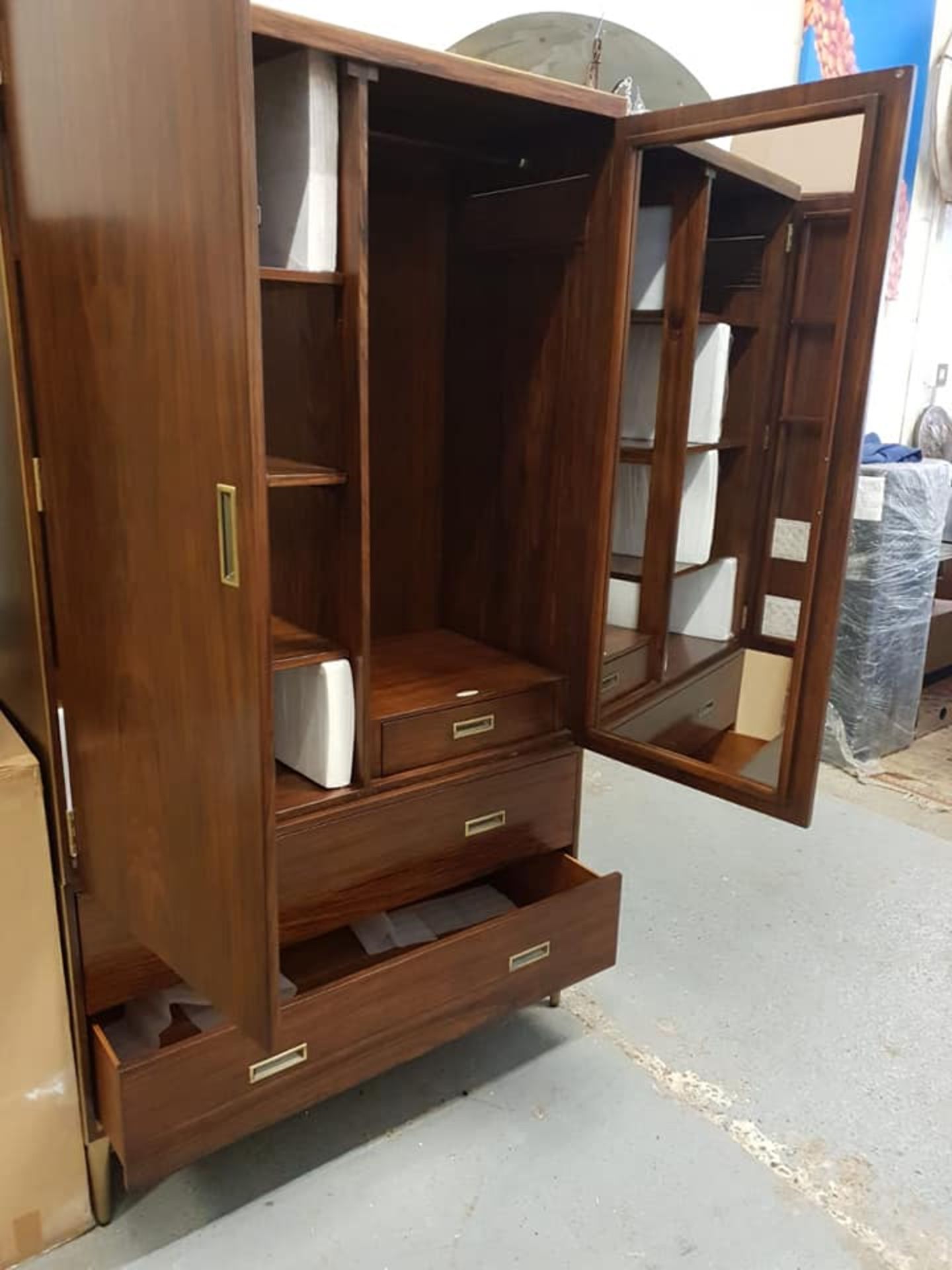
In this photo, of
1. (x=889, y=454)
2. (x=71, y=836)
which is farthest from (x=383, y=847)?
(x=889, y=454)

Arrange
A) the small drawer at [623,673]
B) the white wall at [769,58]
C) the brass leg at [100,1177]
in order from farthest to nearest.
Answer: the white wall at [769,58], the small drawer at [623,673], the brass leg at [100,1177]

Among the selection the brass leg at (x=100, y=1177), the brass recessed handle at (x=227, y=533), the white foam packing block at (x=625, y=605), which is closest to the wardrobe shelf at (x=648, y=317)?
the white foam packing block at (x=625, y=605)

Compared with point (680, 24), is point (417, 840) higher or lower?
lower

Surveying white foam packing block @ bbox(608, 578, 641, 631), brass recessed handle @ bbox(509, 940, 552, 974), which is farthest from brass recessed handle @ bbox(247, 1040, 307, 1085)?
white foam packing block @ bbox(608, 578, 641, 631)

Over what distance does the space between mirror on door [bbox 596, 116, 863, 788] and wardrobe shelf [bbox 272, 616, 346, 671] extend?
55 cm

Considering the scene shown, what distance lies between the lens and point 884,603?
3246 mm

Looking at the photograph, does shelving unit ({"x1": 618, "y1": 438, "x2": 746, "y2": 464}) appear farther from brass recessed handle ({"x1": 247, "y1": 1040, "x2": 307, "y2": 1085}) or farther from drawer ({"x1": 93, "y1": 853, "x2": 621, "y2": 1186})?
brass recessed handle ({"x1": 247, "y1": 1040, "x2": 307, "y2": 1085})

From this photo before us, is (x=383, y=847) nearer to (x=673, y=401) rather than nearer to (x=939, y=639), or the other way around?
(x=673, y=401)

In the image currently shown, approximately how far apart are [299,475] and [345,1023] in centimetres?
81

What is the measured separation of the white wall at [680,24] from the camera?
207cm

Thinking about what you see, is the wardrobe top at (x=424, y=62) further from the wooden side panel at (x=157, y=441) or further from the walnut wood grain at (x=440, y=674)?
the walnut wood grain at (x=440, y=674)

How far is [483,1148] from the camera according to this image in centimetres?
167

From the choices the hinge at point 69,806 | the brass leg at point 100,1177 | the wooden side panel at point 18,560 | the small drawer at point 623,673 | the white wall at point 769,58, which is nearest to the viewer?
the wooden side panel at point 18,560

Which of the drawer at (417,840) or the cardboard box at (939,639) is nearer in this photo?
the drawer at (417,840)
